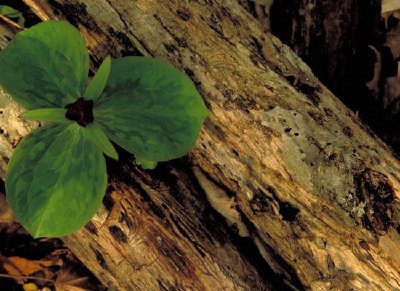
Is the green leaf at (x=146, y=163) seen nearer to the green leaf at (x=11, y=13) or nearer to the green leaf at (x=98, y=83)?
the green leaf at (x=98, y=83)

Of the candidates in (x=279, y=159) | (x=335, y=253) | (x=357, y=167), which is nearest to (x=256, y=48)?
(x=279, y=159)

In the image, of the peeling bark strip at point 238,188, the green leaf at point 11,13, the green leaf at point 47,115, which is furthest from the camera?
the green leaf at point 11,13

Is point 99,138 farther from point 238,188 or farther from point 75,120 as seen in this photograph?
point 238,188

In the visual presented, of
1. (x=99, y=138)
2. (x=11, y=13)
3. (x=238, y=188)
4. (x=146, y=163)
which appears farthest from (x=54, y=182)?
(x=11, y=13)

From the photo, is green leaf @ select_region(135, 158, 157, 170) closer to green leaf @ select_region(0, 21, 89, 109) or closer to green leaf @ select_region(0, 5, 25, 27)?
green leaf @ select_region(0, 21, 89, 109)

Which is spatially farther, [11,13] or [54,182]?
[11,13]

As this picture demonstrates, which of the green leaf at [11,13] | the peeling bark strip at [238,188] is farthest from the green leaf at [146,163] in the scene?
the green leaf at [11,13]

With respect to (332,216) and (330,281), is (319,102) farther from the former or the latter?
(330,281)
